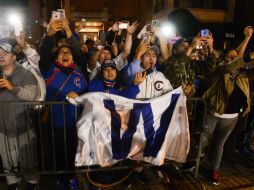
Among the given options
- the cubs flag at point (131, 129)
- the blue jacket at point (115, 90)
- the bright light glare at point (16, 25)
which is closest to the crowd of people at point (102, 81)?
the blue jacket at point (115, 90)

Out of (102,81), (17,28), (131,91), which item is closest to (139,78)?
(131,91)

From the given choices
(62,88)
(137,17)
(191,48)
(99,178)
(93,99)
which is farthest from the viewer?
(137,17)

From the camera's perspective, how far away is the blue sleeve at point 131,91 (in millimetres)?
4078

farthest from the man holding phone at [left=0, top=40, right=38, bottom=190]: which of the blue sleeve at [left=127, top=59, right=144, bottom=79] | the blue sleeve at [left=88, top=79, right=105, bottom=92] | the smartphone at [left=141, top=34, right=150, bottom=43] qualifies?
the smartphone at [left=141, top=34, right=150, bottom=43]

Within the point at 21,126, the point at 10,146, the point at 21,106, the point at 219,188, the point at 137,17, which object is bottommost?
the point at 219,188

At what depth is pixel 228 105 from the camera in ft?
14.6

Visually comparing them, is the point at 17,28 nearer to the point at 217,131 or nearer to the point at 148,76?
the point at 148,76

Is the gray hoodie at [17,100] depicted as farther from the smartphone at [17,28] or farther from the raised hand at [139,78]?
the raised hand at [139,78]

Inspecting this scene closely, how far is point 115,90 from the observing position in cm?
409

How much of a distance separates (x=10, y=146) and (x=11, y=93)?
2.58 ft

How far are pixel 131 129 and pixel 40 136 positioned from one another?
134cm

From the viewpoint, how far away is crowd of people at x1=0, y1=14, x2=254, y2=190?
387 cm

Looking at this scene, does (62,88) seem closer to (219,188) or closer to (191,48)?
(191,48)

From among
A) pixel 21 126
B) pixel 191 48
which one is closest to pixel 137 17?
pixel 191 48
